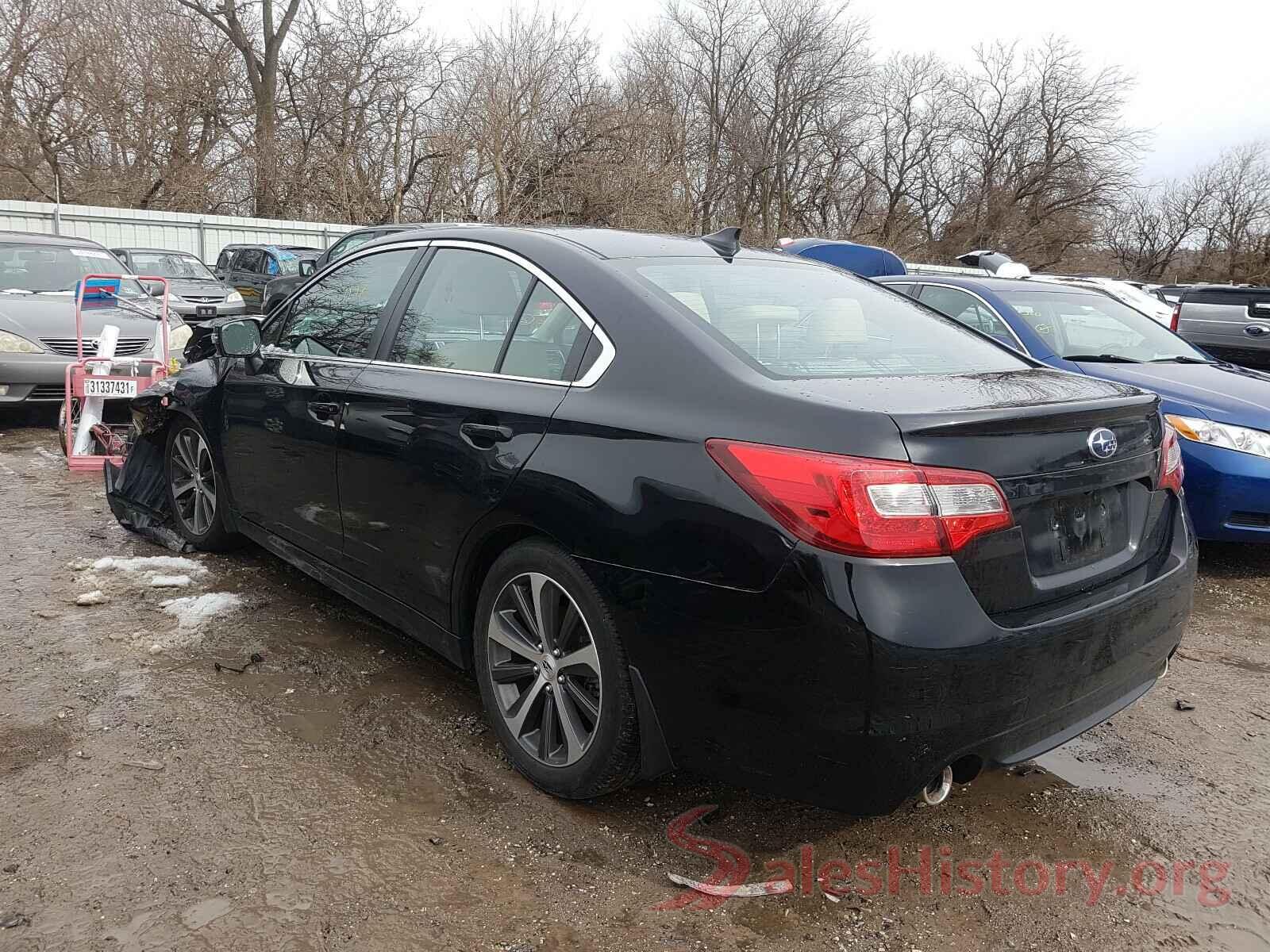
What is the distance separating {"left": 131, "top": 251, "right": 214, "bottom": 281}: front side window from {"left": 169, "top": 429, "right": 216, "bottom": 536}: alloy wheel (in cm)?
1232

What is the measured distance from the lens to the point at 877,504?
198 centimetres

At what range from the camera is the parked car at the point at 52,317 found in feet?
25.4

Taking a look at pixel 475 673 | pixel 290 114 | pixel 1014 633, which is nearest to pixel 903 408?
pixel 1014 633

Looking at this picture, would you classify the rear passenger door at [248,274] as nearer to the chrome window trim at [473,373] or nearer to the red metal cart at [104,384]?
the red metal cart at [104,384]

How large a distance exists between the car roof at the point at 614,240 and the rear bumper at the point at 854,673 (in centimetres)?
112

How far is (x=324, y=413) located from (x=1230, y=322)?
13.3m

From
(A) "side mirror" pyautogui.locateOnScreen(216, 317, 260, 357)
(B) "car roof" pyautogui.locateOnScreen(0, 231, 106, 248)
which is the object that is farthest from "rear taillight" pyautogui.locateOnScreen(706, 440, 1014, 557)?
(B) "car roof" pyautogui.locateOnScreen(0, 231, 106, 248)

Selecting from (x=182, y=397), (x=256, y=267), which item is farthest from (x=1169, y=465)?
(x=256, y=267)

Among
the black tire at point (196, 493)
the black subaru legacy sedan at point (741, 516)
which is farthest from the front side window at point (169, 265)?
the black subaru legacy sedan at point (741, 516)

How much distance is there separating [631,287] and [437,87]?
28821mm

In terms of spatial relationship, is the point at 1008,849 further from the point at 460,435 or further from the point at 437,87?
the point at 437,87

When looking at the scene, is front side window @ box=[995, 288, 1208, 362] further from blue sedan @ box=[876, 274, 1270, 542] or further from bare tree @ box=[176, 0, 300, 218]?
bare tree @ box=[176, 0, 300, 218]

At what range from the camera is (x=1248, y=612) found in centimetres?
455

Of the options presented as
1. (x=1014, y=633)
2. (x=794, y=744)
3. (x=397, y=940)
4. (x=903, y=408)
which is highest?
(x=903, y=408)
